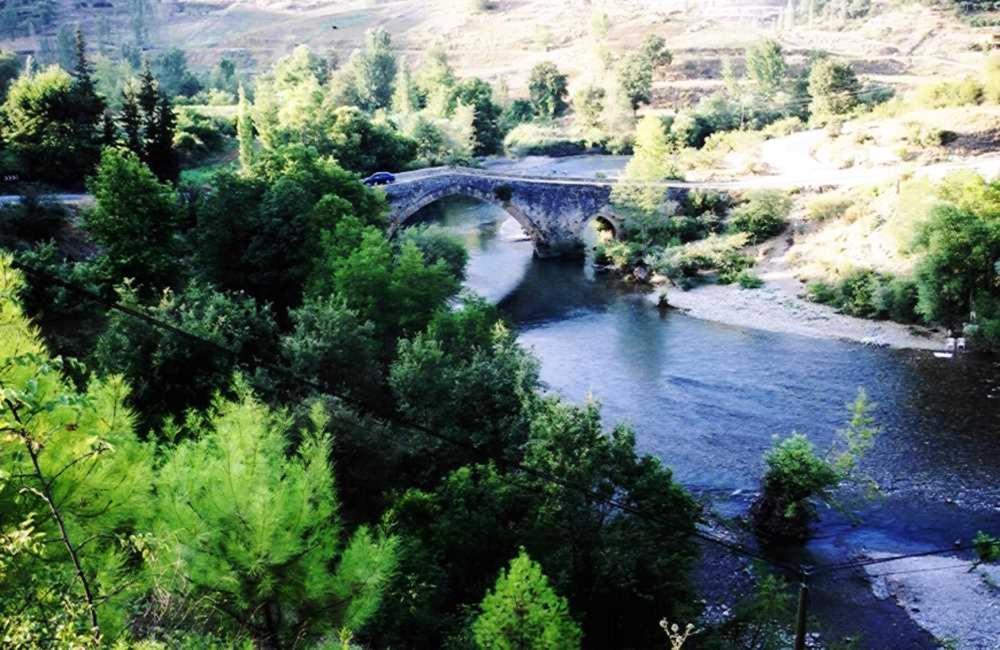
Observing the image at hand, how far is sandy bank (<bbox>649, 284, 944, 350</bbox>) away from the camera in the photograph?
34938mm

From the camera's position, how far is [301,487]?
1000 cm

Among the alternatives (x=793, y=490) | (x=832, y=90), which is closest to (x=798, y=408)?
(x=793, y=490)

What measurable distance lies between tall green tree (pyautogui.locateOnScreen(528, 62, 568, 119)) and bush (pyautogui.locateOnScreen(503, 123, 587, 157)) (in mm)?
10828

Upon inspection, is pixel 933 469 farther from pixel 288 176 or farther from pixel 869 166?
pixel 869 166

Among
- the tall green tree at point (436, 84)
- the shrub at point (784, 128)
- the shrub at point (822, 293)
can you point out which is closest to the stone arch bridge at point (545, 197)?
the shrub at point (822, 293)

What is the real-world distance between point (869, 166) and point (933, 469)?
33773 millimetres

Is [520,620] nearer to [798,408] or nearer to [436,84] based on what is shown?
[798,408]

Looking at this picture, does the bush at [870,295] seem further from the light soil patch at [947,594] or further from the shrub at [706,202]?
the light soil patch at [947,594]

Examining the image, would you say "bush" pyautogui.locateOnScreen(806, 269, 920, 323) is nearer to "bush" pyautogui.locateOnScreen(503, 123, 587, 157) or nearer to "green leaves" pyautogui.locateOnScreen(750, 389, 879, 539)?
"green leaves" pyautogui.locateOnScreen(750, 389, 879, 539)

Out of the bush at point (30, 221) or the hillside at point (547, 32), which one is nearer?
the bush at point (30, 221)

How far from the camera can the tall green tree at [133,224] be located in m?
27.4

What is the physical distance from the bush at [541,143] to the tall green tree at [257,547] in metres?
66.5

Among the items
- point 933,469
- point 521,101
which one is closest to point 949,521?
point 933,469

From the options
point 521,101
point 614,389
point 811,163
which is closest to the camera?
point 614,389
